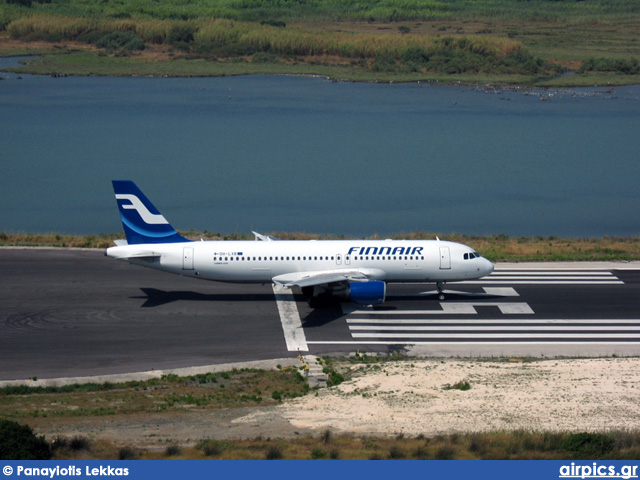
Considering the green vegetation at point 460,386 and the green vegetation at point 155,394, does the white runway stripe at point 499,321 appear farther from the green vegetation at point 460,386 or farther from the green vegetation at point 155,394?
the green vegetation at point 460,386

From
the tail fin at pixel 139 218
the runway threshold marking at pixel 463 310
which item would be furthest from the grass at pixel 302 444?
the tail fin at pixel 139 218

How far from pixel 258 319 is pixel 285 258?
4272 mm

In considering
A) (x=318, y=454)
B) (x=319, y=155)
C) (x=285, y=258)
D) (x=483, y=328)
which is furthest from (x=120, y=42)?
(x=318, y=454)

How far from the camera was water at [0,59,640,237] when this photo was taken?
88.4m

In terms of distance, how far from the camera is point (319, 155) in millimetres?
115812

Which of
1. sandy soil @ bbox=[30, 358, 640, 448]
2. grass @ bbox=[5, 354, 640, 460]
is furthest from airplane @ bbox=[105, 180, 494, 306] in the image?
grass @ bbox=[5, 354, 640, 460]

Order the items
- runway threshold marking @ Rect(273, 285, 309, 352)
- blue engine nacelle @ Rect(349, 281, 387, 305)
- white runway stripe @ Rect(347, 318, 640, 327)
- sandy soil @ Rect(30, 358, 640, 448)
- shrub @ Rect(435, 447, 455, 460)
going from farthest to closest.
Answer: blue engine nacelle @ Rect(349, 281, 387, 305)
white runway stripe @ Rect(347, 318, 640, 327)
runway threshold marking @ Rect(273, 285, 309, 352)
sandy soil @ Rect(30, 358, 640, 448)
shrub @ Rect(435, 447, 455, 460)

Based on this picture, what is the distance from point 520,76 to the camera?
544 ft

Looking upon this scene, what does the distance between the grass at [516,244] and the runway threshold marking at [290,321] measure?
49.4 ft

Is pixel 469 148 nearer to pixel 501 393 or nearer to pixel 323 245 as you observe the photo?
pixel 323 245

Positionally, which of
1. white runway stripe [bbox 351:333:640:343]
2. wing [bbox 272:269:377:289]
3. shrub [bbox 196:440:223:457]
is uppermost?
shrub [bbox 196:440:223:457]

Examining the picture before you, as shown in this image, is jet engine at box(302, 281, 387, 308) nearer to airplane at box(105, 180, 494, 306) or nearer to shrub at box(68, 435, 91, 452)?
airplane at box(105, 180, 494, 306)

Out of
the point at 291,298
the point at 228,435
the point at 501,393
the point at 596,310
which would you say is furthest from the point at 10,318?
the point at 596,310

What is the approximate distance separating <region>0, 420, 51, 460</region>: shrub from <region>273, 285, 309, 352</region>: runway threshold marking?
18.7m
